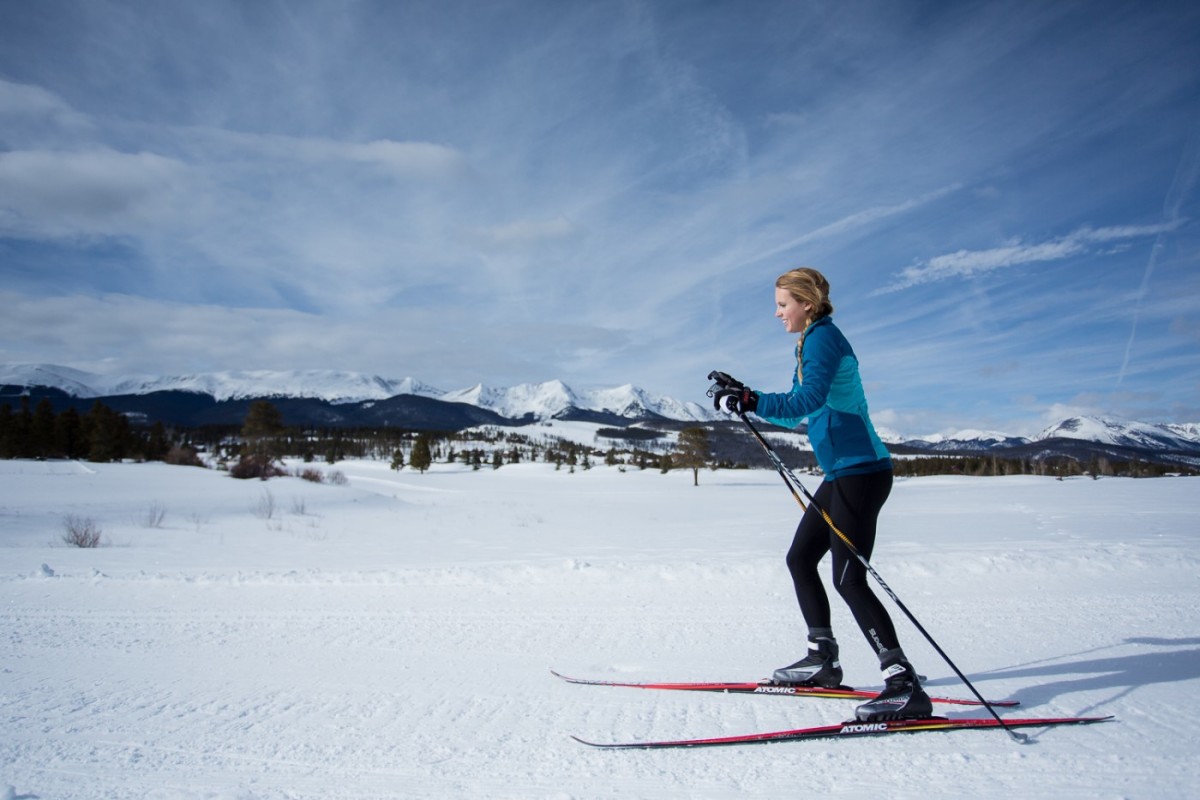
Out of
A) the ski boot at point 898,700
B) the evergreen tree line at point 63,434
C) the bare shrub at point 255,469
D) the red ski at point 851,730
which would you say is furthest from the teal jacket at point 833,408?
the evergreen tree line at point 63,434

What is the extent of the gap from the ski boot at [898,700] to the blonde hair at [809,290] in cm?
159

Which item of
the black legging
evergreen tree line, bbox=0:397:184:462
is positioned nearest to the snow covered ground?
the black legging

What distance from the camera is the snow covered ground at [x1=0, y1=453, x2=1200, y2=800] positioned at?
2.44m

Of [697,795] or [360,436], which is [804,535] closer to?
[697,795]

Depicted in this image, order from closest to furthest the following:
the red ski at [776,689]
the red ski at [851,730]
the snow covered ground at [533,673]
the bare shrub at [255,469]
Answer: the snow covered ground at [533,673] → the red ski at [851,730] → the red ski at [776,689] → the bare shrub at [255,469]

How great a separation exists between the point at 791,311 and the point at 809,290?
151 millimetres

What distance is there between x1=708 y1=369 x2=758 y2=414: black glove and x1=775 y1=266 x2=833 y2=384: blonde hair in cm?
34

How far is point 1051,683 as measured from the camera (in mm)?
3424

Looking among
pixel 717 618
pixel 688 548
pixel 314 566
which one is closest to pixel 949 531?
pixel 688 548

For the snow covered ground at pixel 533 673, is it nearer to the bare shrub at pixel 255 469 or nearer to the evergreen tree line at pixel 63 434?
the bare shrub at pixel 255 469

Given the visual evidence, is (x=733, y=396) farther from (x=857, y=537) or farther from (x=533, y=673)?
(x=533, y=673)

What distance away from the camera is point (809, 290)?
10.9 feet

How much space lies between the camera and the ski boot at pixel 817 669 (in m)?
3.32

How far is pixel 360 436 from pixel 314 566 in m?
162
